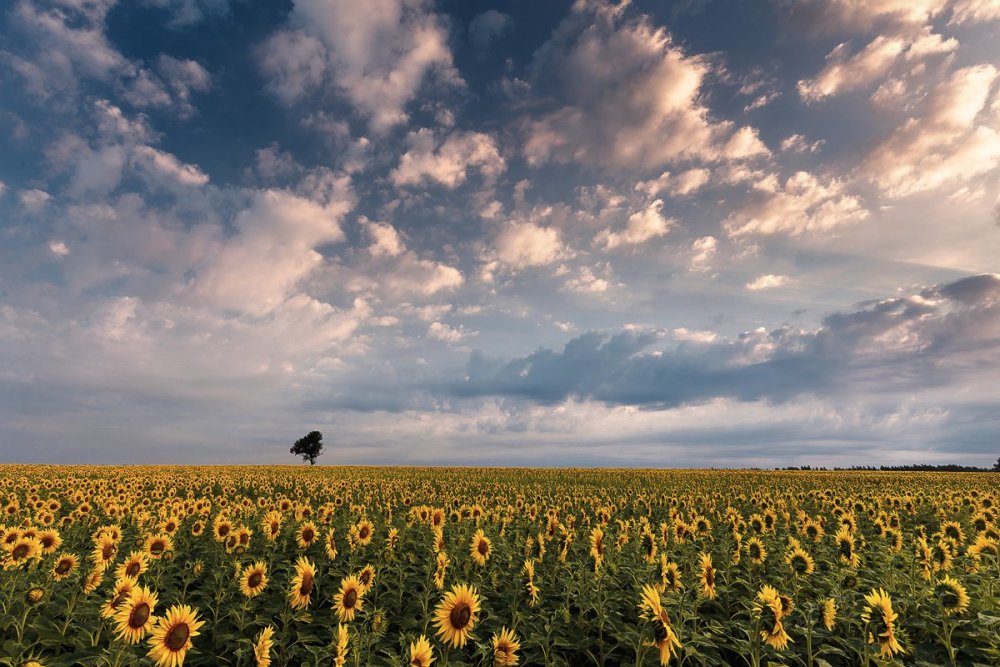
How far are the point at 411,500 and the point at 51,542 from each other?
1301 cm

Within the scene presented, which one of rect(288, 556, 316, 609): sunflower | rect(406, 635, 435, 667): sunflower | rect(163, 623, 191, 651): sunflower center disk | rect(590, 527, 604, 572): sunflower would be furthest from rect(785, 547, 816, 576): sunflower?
rect(163, 623, 191, 651): sunflower center disk

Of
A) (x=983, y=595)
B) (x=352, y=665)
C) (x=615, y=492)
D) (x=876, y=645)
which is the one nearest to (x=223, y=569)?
(x=352, y=665)

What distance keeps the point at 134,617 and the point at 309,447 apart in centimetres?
10986

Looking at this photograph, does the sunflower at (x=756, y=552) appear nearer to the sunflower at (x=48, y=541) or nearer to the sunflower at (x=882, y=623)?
the sunflower at (x=882, y=623)

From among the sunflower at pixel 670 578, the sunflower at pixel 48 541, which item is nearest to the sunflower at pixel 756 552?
the sunflower at pixel 670 578

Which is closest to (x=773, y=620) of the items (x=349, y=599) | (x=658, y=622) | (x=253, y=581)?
(x=658, y=622)

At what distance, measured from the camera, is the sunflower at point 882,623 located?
21.1ft

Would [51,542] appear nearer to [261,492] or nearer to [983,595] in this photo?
[983,595]

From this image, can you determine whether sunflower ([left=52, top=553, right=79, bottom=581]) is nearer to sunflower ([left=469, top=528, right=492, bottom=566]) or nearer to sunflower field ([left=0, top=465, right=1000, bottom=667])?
sunflower field ([left=0, top=465, right=1000, bottom=667])

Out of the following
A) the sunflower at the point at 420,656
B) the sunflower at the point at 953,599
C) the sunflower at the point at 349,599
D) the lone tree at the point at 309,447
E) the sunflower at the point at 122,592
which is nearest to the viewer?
the sunflower at the point at 420,656

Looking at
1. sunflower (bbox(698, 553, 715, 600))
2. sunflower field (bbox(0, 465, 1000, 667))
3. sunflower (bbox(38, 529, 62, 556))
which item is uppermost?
sunflower (bbox(38, 529, 62, 556))

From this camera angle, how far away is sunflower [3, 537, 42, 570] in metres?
9.54

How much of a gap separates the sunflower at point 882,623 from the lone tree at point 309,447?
11274 cm

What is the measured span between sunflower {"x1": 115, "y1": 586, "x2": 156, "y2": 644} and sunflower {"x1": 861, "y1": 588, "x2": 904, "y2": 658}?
8.71 meters
